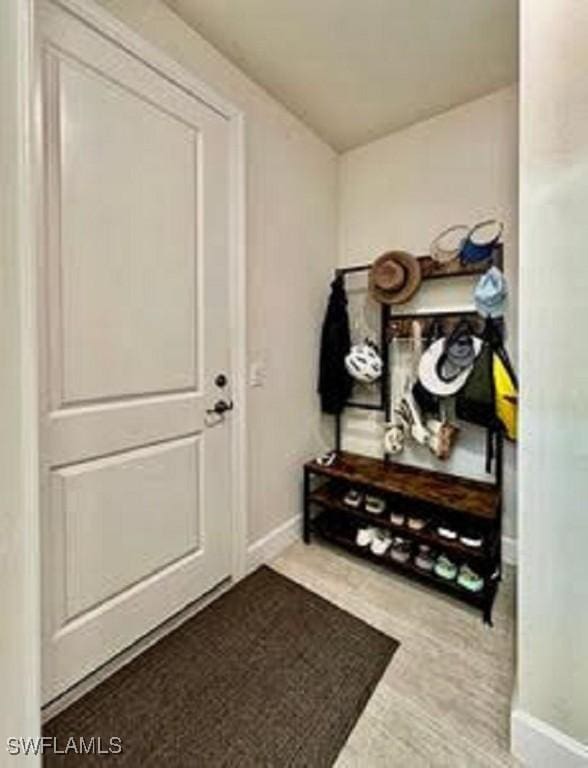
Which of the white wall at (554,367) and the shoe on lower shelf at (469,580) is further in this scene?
the shoe on lower shelf at (469,580)

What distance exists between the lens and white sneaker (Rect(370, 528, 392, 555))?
6.63 ft

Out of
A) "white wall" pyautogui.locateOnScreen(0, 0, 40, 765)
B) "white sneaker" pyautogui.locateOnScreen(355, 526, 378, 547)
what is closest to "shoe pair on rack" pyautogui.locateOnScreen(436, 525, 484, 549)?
"white sneaker" pyautogui.locateOnScreen(355, 526, 378, 547)

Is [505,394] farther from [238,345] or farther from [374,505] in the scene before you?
[238,345]

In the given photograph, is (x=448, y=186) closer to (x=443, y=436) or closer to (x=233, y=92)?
(x=233, y=92)

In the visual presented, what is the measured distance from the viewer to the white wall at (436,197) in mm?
1979

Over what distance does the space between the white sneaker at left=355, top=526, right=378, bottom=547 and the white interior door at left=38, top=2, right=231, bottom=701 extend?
711 millimetres

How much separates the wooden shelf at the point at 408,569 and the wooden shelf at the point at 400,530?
107 millimetres

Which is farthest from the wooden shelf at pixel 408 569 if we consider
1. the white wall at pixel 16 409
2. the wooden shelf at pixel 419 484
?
the white wall at pixel 16 409

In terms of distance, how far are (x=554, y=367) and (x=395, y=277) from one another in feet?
4.18

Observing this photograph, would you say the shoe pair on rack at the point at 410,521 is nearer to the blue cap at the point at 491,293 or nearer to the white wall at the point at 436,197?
the white wall at the point at 436,197

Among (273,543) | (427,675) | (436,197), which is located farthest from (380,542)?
(436,197)

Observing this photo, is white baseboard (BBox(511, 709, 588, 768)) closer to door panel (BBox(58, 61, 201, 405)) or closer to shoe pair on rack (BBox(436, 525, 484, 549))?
shoe pair on rack (BBox(436, 525, 484, 549))

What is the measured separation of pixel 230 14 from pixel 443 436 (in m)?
2.00

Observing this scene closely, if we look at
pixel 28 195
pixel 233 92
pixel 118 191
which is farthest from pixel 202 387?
pixel 233 92
